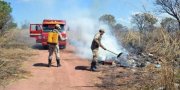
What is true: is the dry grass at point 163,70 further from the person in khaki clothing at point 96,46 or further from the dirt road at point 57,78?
the person in khaki clothing at point 96,46

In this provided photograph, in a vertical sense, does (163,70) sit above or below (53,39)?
below

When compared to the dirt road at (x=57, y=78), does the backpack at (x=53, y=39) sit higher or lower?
higher

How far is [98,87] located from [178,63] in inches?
129

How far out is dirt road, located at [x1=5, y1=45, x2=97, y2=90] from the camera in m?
13.7

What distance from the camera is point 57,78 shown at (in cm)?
1526

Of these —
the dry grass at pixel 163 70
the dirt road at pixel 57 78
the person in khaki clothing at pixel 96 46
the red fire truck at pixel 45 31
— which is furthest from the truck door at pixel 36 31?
the dry grass at pixel 163 70

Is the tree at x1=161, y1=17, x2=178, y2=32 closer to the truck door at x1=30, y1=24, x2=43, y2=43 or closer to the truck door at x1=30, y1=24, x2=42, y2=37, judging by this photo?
the truck door at x1=30, y1=24, x2=43, y2=43

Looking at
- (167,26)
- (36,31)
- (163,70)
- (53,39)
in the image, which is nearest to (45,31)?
(36,31)

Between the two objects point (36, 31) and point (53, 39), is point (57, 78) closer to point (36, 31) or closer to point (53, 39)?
point (53, 39)

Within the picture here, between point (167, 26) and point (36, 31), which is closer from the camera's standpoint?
point (167, 26)

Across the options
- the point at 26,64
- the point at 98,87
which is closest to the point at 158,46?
the point at 98,87

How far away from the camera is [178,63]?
1186cm

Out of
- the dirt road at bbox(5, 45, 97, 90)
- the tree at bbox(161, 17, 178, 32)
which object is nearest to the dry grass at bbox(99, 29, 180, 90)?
the tree at bbox(161, 17, 178, 32)

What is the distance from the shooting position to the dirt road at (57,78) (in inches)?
539
